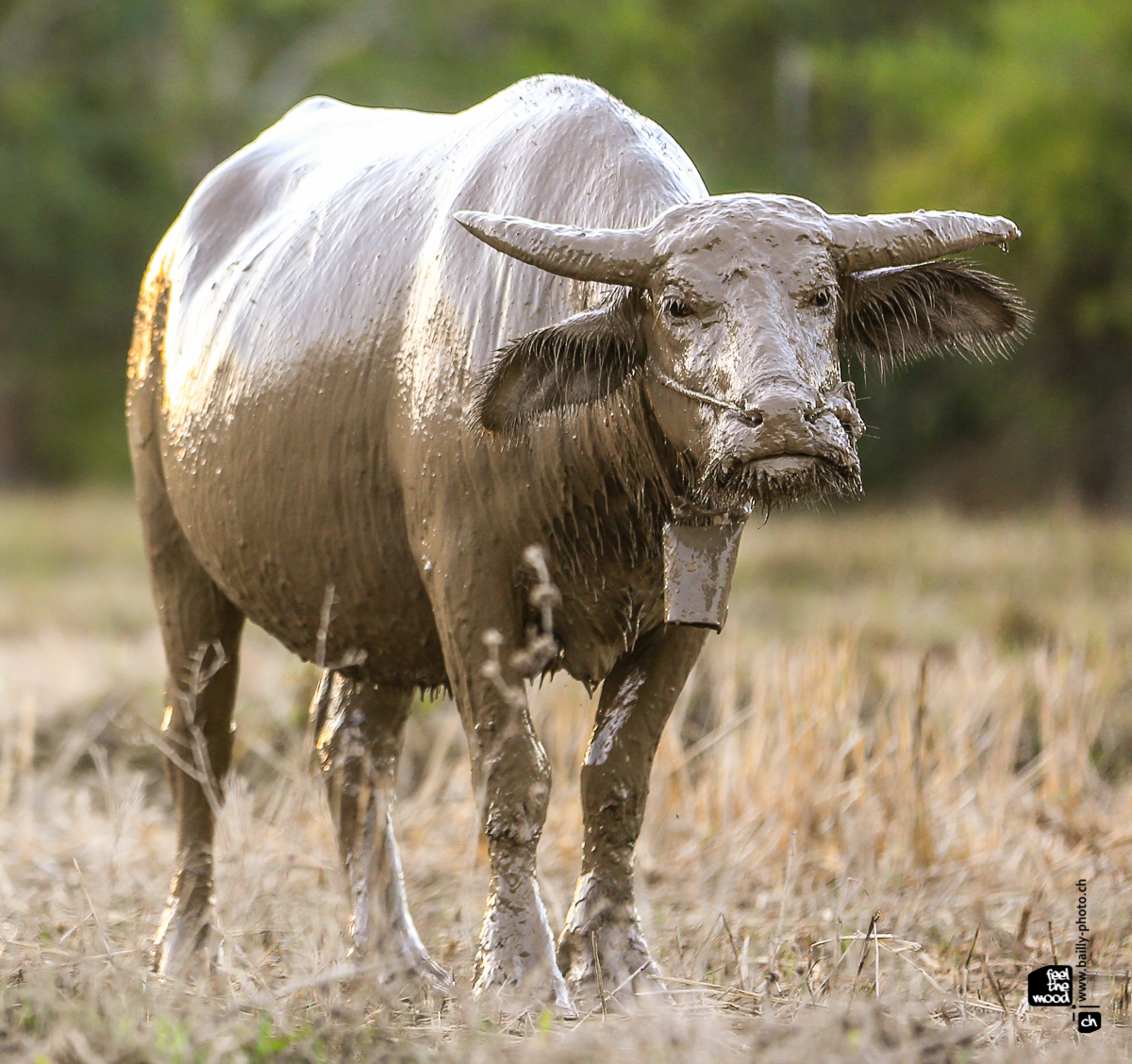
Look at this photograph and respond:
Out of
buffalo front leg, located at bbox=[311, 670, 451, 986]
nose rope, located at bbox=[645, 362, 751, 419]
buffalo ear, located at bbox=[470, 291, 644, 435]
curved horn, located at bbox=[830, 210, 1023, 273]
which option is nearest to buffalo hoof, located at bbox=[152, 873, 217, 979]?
buffalo front leg, located at bbox=[311, 670, 451, 986]

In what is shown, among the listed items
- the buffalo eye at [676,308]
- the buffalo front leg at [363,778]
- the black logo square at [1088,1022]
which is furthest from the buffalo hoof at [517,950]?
the buffalo eye at [676,308]

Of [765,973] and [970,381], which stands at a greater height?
[970,381]

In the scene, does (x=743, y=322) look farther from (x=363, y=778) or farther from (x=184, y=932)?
(x=184, y=932)

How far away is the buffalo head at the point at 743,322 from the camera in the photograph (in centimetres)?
266

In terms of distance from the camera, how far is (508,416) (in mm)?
3062

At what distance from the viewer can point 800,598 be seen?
1075 centimetres

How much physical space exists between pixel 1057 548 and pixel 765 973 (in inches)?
349

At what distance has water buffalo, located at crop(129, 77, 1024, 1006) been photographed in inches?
110

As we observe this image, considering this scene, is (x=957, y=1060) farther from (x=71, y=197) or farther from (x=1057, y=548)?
(x=71, y=197)

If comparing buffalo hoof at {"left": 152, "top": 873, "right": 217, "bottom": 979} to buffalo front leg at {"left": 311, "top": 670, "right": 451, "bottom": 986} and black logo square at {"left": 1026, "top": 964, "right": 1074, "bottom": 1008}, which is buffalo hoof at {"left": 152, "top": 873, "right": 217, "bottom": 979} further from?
black logo square at {"left": 1026, "top": 964, "right": 1074, "bottom": 1008}

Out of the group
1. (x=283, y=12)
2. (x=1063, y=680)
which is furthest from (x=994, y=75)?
(x=283, y=12)

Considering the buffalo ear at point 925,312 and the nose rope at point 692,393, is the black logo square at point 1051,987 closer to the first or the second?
the buffalo ear at point 925,312

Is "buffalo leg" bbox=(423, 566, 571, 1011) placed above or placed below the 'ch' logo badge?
above

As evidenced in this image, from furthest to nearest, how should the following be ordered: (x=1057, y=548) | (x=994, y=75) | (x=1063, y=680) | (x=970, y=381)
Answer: (x=970, y=381), (x=994, y=75), (x=1057, y=548), (x=1063, y=680)
